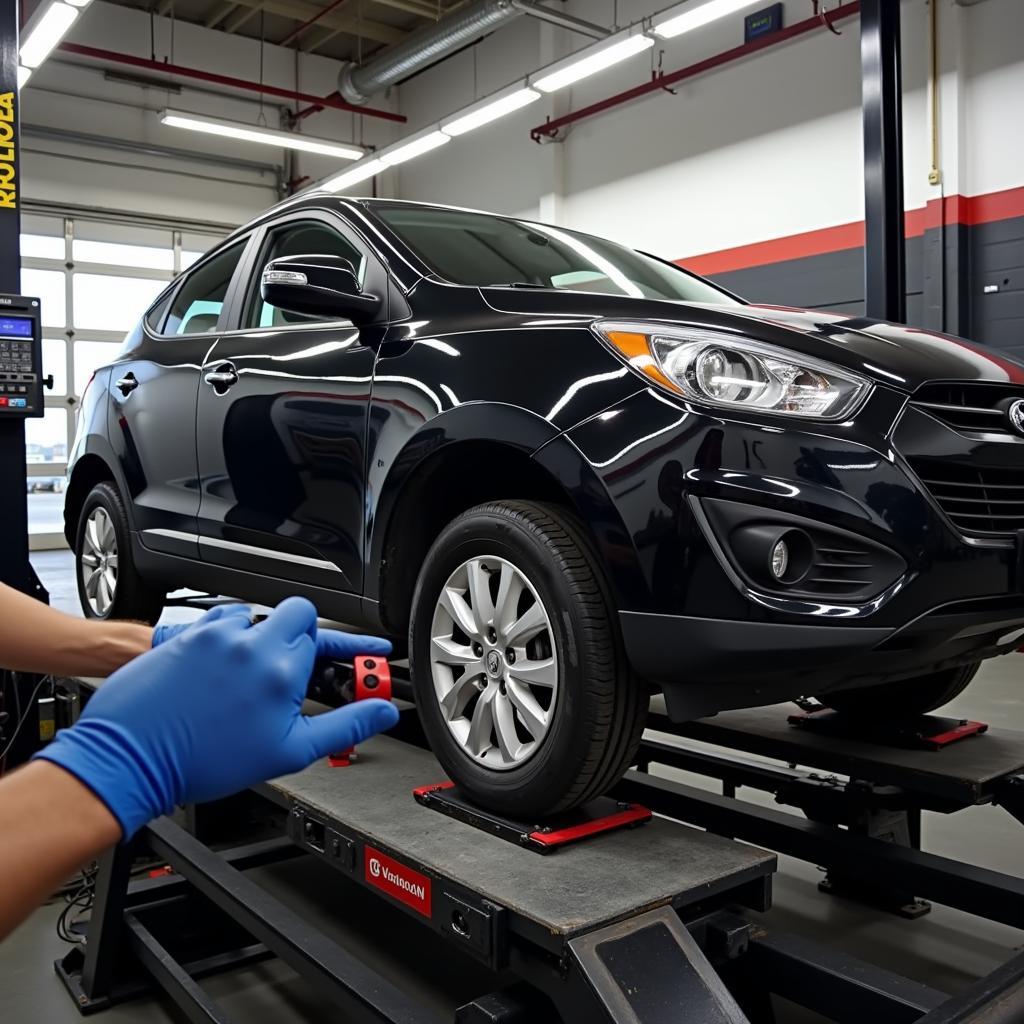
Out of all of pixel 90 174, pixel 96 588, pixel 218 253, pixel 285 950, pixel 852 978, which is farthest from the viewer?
pixel 90 174

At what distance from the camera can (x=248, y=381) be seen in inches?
103

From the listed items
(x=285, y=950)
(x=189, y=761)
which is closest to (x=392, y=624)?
(x=285, y=950)

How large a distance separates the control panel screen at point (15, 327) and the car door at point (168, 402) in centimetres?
34

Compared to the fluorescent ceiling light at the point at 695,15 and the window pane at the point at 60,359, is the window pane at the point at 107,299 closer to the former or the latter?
the window pane at the point at 60,359

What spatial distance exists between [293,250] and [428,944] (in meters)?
1.83

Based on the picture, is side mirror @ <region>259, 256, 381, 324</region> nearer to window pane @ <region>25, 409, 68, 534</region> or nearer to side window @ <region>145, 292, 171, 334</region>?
side window @ <region>145, 292, 171, 334</region>

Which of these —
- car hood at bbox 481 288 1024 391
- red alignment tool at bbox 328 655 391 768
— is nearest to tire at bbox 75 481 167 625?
car hood at bbox 481 288 1024 391

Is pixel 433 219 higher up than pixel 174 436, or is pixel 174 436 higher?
pixel 433 219

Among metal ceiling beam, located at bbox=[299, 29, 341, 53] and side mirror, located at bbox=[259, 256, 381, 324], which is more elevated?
metal ceiling beam, located at bbox=[299, 29, 341, 53]

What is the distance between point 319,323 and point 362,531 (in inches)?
24.7

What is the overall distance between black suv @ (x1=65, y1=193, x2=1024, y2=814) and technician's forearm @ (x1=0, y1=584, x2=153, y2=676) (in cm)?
73

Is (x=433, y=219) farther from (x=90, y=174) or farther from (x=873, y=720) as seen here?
(x=90, y=174)

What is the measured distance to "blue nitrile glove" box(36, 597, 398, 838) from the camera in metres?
0.72

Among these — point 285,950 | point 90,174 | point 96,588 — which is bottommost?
point 285,950
